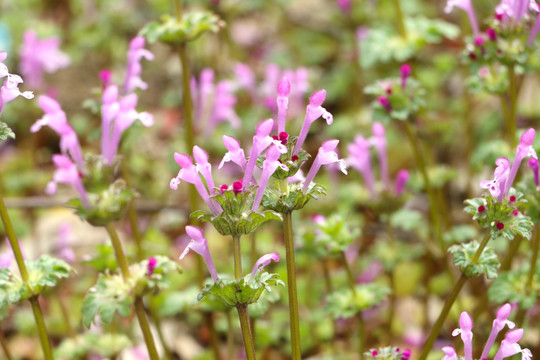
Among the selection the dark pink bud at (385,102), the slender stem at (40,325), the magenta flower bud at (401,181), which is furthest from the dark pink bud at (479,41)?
the slender stem at (40,325)

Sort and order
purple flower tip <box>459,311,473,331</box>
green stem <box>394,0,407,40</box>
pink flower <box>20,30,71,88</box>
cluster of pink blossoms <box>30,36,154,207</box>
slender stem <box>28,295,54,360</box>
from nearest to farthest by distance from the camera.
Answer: cluster of pink blossoms <box>30,36,154,207</box> < purple flower tip <box>459,311,473,331</box> < slender stem <box>28,295,54,360</box> < green stem <box>394,0,407,40</box> < pink flower <box>20,30,71,88</box>

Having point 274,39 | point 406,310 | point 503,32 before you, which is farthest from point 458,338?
point 274,39

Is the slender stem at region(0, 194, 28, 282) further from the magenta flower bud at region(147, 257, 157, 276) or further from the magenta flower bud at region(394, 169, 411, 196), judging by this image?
the magenta flower bud at region(394, 169, 411, 196)

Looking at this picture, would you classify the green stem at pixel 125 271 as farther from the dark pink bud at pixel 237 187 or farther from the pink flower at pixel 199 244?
the dark pink bud at pixel 237 187

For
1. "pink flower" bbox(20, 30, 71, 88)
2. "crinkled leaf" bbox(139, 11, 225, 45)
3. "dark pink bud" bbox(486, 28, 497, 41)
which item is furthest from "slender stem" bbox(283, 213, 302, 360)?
"pink flower" bbox(20, 30, 71, 88)

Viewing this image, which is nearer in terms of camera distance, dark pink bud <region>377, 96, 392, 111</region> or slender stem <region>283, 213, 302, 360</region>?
slender stem <region>283, 213, 302, 360</region>

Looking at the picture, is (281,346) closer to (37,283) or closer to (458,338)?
(458,338)
